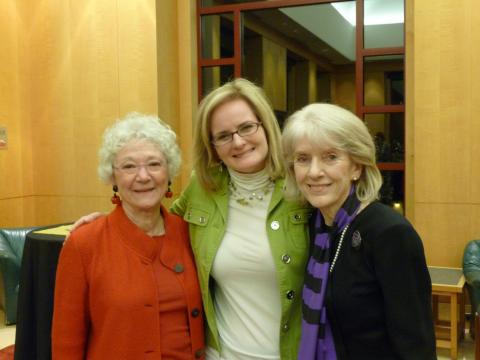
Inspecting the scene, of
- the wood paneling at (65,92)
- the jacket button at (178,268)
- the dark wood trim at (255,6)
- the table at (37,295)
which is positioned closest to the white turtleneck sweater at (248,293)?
the jacket button at (178,268)

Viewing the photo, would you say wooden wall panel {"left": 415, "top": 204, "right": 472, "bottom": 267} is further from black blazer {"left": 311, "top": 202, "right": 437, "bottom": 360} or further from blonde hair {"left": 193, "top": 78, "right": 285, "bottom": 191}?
black blazer {"left": 311, "top": 202, "right": 437, "bottom": 360}

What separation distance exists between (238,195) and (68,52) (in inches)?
192

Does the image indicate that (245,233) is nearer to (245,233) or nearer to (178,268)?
(245,233)

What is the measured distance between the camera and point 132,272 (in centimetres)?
176

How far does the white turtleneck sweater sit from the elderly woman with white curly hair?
99 millimetres

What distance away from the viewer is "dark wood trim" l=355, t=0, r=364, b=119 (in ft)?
17.6

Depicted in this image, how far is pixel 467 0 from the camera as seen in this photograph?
4.83m

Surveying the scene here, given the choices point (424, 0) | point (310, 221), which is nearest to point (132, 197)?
point (310, 221)

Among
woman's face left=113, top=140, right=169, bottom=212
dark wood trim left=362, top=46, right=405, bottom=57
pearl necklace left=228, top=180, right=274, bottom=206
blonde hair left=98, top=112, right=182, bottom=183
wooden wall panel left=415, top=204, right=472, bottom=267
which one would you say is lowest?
wooden wall panel left=415, top=204, right=472, bottom=267

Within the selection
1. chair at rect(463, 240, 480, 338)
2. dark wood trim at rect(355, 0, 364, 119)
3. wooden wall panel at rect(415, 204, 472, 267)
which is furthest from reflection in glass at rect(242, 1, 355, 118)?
chair at rect(463, 240, 480, 338)

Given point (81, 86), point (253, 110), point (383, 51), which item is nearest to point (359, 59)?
point (383, 51)

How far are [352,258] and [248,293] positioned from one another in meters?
0.45

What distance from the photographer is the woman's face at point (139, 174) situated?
5.92 feet

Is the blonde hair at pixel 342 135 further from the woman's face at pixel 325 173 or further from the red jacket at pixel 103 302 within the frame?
the red jacket at pixel 103 302
